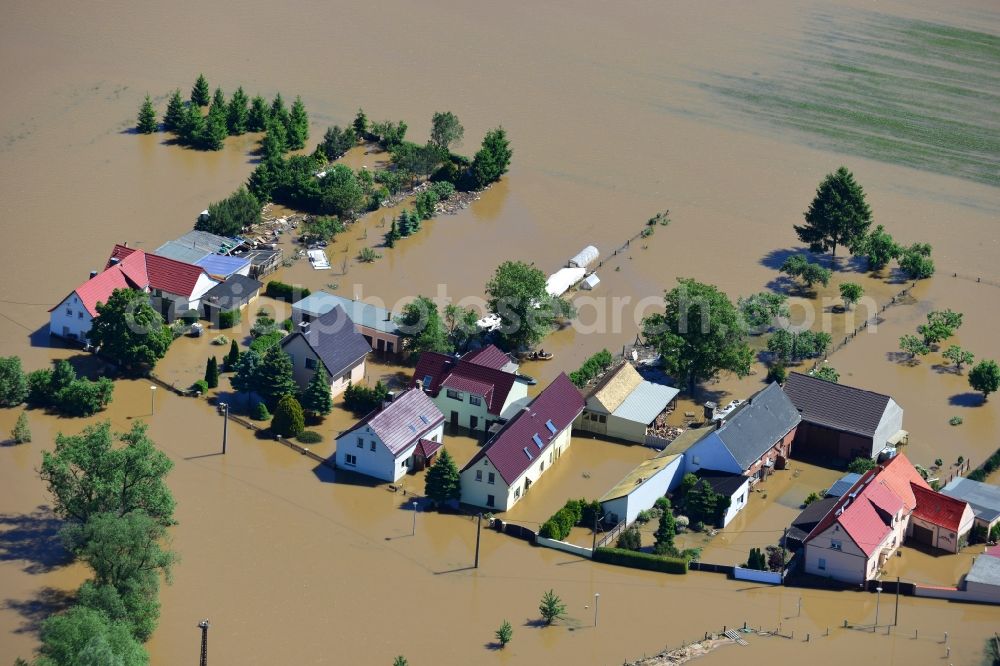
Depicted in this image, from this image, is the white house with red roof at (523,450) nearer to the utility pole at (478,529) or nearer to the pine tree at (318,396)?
the utility pole at (478,529)

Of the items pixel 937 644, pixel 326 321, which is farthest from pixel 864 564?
pixel 326 321

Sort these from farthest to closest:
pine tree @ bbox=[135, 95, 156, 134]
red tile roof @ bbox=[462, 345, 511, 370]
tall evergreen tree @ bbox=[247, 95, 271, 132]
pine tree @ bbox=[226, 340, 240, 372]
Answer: tall evergreen tree @ bbox=[247, 95, 271, 132]
pine tree @ bbox=[135, 95, 156, 134]
pine tree @ bbox=[226, 340, 240, 372]
red tile roof @ bbox=[462, 345, 511, 370]

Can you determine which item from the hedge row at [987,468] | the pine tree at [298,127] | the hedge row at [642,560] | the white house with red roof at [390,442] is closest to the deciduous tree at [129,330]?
the white house with red roof at [390,442]

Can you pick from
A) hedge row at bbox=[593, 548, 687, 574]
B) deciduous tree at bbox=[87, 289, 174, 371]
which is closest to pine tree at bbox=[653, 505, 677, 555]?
hedge row at bbox=[593, 548, 687, 574]

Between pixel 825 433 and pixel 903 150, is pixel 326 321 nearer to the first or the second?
pixel 825 433

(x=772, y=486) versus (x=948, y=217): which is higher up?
(x=948, y=217)

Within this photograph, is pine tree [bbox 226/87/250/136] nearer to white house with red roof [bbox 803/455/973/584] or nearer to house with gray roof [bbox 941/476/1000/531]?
white house with red roof [bbox 803/455/973/584]

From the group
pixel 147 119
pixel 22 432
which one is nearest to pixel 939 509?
pixel 22 432
